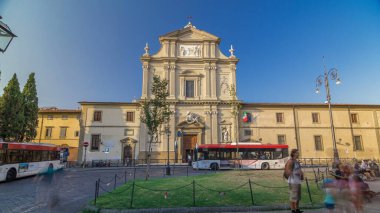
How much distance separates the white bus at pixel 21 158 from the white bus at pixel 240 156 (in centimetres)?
1502

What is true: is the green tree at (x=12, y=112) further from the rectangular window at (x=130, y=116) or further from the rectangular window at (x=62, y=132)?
the rectangular window at (x=130, y=116)

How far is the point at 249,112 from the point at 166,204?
30650 mm

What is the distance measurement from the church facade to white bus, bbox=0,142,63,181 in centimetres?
1306

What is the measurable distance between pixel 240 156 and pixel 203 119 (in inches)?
429

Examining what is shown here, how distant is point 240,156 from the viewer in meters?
26.8

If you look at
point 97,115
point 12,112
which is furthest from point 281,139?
point 12,112

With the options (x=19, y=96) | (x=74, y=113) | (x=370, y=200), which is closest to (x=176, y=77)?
(x=74, y=113)

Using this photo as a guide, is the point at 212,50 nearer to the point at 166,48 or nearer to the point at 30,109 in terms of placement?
the point at 166,48

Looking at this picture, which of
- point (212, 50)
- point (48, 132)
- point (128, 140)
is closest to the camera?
point (128, 140)

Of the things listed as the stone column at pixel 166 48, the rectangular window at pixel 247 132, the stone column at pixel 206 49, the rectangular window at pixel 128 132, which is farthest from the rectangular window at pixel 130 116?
the rectangular window at pixel 247 132

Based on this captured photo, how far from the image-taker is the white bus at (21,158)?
54.3ft

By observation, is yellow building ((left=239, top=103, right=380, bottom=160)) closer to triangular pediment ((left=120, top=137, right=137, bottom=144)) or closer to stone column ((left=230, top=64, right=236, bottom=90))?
stone column ((left=230, top=64, right=236, bottom=90))

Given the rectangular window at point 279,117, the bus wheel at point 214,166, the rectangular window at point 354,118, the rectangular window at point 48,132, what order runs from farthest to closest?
1. the rectangular window at point 48,132
2. the rectangular window at point 354,118
3. the rectangular window at point 279,117
4. the bus wheel at point 214,166

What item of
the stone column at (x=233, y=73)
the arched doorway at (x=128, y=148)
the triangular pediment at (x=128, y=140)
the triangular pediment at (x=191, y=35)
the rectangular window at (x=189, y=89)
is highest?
the triangular pediment at (x=191, y=35)
